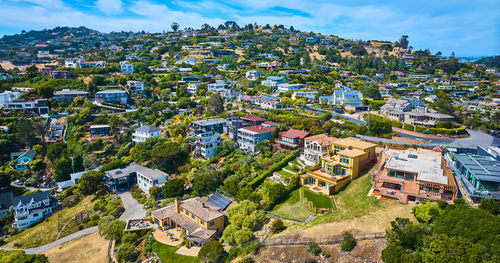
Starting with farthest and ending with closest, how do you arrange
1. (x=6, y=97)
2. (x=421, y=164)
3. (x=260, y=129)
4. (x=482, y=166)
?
(x=6, y=97) → (x=260, y=129) → (x=421, y=164) → (x=482, y=166)

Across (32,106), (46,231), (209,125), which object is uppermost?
(32,106)

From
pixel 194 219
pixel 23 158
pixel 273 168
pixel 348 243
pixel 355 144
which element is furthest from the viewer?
pixel 23 158

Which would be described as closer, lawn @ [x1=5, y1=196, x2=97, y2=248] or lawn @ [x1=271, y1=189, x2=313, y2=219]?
lawn @ [x1=271, y1=189, x2=313, y2=219]

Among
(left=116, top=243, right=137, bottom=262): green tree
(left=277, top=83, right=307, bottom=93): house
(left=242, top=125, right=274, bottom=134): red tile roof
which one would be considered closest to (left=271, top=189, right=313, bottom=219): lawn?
(left=116, top=243, right=137, bottom=262): green tree

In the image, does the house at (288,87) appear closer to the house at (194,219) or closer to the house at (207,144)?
the house at (207,144)

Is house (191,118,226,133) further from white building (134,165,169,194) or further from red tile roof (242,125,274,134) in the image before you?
white building (134,165,169,194)

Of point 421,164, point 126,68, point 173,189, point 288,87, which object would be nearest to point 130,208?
point 173,189

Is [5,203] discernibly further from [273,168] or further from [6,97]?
[6,97]
